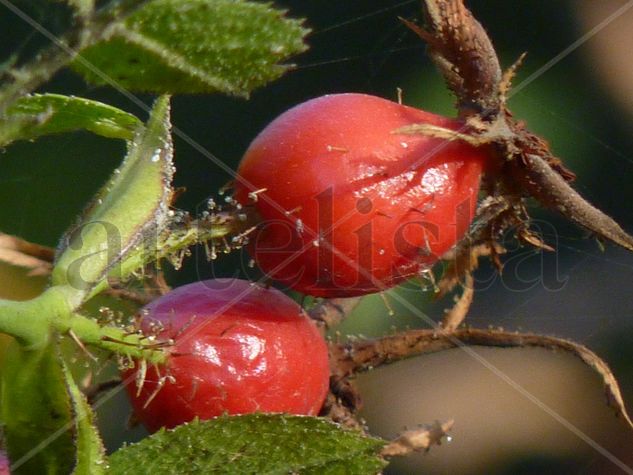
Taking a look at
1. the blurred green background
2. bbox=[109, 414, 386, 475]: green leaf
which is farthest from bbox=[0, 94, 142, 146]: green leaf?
the blurred green background

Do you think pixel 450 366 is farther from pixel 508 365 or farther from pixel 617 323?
pixel 617 323

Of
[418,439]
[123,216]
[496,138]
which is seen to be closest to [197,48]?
[123,216]

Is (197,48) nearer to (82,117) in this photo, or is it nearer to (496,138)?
(82,117)

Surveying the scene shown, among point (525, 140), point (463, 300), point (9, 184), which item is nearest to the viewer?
point (525, 140)

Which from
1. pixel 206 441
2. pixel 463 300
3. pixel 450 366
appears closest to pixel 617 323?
pixel 450 366

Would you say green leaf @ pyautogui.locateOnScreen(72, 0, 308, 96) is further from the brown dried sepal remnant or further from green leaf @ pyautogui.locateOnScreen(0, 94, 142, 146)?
the brown dried sepal remnant

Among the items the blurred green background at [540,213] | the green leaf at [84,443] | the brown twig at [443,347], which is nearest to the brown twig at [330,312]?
the brown twig at [443,347]

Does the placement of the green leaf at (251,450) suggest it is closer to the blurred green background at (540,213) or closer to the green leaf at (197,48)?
the green leaf at (197,48)
